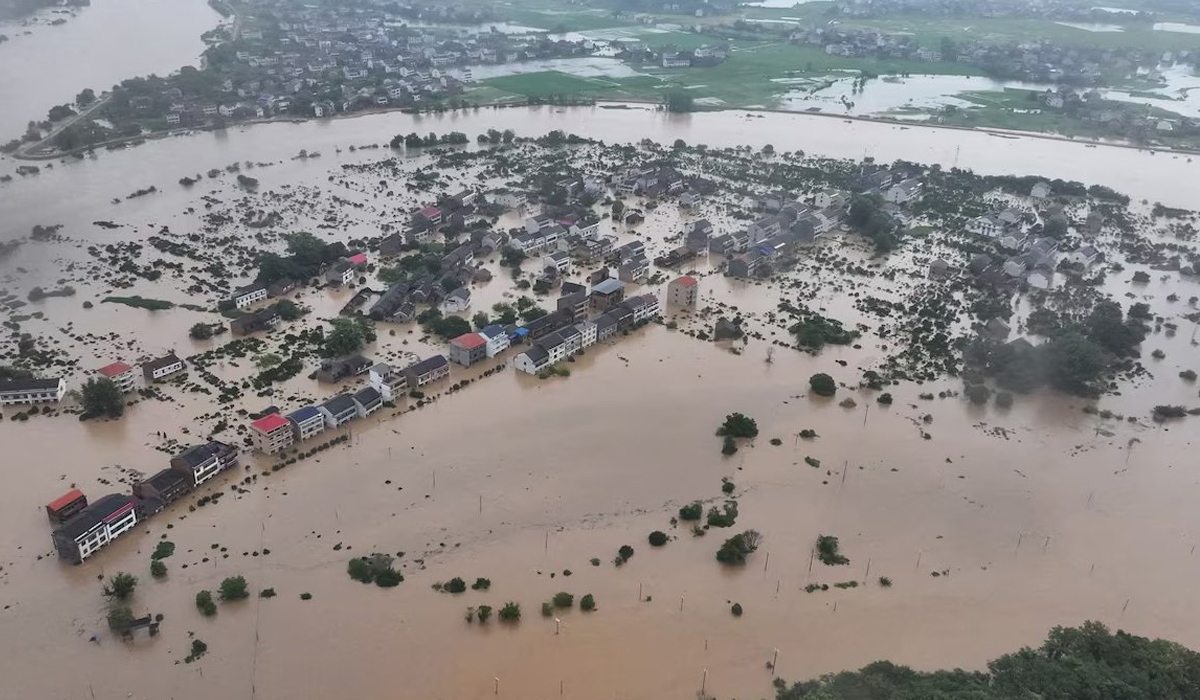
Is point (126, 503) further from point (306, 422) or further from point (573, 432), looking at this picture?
point (573, 432)

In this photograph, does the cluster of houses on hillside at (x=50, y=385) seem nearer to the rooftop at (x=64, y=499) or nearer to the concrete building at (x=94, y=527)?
the rooftop at (x=64, y=499)

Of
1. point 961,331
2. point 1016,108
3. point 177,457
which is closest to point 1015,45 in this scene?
point 1016,108

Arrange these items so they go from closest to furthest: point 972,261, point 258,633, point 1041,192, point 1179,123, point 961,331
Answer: point 258,633, point 961,331, point 972,261, point 1041,192, point 1179,123

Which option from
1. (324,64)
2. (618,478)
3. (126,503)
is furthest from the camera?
(324,64)

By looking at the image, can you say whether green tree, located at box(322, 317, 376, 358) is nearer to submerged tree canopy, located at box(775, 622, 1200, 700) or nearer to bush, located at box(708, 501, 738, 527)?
bush, located at box(708, 501, 738, 527)

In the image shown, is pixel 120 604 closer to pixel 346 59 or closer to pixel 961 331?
pixel 961 331

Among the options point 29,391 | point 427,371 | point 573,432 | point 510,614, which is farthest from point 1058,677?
point 29,391

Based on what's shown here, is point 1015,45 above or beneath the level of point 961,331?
above
